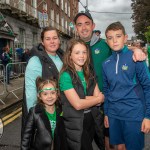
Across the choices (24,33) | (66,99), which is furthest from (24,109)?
(24,33)

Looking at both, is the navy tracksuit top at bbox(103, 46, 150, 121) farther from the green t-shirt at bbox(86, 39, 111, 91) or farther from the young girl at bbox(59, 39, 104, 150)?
the green t-shirt at bbox(86, 39, 111, 91)

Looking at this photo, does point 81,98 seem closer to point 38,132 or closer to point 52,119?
point 52,119

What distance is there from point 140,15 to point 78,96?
4799 cm

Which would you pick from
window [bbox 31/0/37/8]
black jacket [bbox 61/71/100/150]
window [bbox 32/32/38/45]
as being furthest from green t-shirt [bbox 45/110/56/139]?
window [bbox 31/0/37/8]

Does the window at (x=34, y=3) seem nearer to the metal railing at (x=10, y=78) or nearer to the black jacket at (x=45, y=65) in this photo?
the metal railing at (x=10, y=78)

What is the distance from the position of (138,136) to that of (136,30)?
165 ft

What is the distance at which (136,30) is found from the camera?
5175 cm

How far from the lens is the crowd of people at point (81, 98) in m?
3.08

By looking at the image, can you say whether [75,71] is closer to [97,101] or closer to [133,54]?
[97,101]

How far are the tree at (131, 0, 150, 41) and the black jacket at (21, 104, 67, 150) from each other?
149 feet

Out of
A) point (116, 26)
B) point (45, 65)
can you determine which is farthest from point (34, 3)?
point (116, 26)

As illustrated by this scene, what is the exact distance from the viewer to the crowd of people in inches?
121

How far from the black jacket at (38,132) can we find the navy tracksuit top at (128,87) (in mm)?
685

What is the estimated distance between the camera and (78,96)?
312 centimetres
